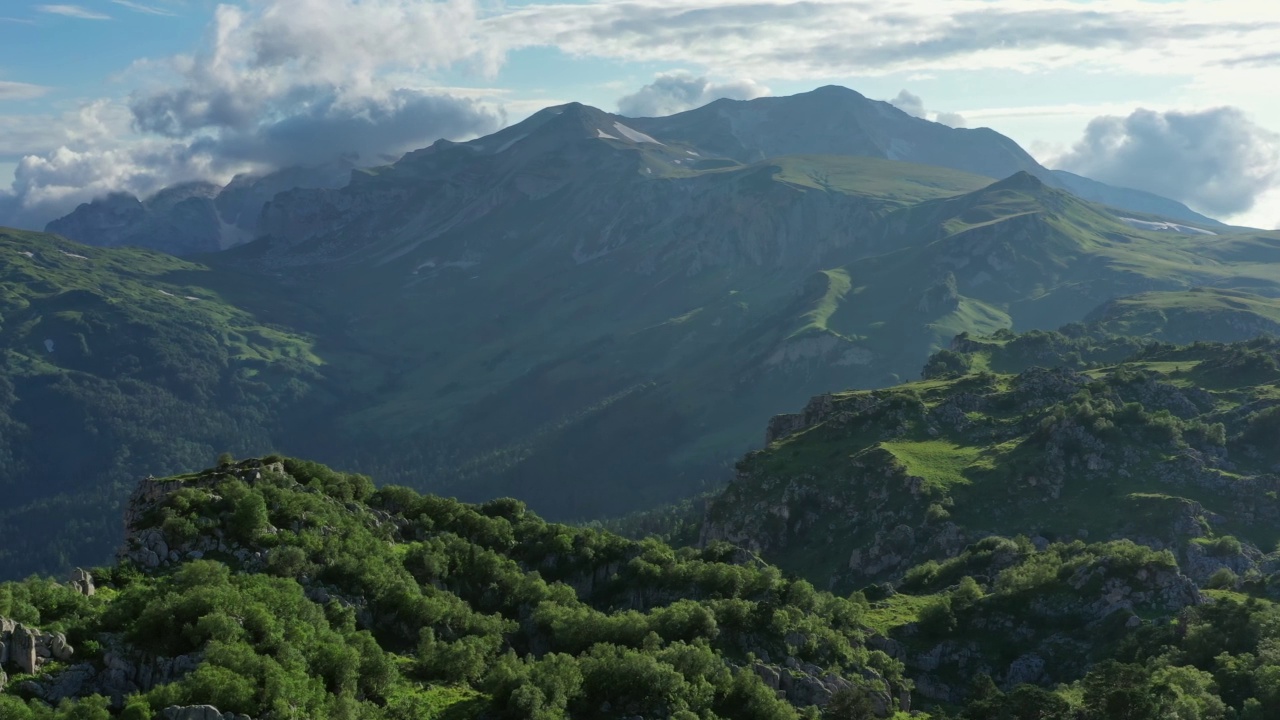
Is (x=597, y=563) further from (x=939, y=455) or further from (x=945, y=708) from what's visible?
(x=939, y=455)

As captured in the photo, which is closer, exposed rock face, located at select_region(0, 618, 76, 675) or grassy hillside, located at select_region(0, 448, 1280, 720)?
exposed rock face, located at select_region(0, 618, 76, 675)

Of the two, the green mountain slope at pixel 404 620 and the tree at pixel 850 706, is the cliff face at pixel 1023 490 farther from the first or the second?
the tree at pixel 850 706

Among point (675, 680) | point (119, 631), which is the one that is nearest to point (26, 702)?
point (119, 631)

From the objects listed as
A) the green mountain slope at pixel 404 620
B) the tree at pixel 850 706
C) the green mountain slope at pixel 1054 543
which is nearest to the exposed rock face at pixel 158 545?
the green mountain slope at pixel 404 620

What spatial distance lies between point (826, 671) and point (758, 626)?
278 inches

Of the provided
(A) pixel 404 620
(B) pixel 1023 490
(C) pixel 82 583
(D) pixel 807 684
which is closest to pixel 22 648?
(C) pixel 82 583

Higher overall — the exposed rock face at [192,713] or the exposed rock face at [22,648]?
the exposed rock face at [22,648]

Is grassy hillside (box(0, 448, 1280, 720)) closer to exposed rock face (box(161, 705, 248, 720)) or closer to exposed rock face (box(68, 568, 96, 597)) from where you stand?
exposed rock face (box(68, 568, 96, 597))

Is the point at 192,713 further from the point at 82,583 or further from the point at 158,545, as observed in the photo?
the point at 158,545

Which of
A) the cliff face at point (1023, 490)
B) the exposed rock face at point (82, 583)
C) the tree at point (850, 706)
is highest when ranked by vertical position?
the exposed rock face at point (82, 583)

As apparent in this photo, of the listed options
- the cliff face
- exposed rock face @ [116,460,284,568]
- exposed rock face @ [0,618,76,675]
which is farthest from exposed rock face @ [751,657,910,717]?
the cliff face

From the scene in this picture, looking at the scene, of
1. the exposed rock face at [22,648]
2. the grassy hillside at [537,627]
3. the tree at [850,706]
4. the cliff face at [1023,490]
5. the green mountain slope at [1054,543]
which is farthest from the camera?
the cliff face at [1023,490]

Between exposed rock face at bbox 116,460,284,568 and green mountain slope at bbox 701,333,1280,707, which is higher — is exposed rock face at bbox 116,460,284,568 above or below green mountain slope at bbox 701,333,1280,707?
above

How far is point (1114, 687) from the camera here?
82250mm
